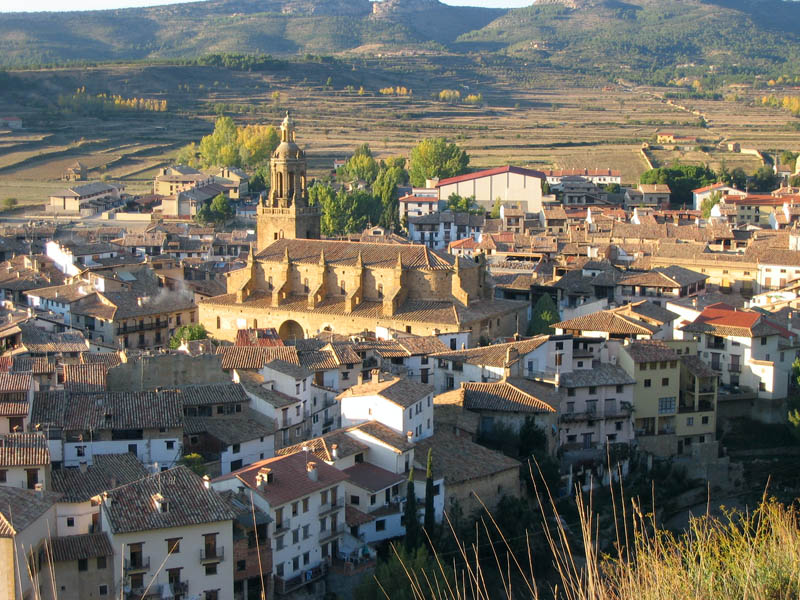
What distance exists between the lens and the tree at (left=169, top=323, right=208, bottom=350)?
141ft

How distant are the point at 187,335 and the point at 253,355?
382 inches

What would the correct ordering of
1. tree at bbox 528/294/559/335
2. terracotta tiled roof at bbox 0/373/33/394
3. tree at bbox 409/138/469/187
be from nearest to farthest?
terracotta tiled roof at bbox 0/373/33/394, tree at bbox 528/294/559/335, tree at bbox 409/138/469/187

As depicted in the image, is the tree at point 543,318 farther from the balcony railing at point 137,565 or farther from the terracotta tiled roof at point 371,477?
the balcony railing at point 137,565

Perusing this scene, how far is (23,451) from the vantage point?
941 inches

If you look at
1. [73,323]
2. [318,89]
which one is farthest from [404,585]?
[318,89]

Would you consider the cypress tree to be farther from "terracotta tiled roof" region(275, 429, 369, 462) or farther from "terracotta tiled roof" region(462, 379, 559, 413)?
"terracotta tiled roof" region(462, 379, 559, 413)

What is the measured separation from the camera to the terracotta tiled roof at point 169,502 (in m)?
21.8

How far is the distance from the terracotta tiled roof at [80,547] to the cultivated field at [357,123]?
71652mm

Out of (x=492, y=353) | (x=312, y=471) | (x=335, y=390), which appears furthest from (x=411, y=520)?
(x=492, y=353)

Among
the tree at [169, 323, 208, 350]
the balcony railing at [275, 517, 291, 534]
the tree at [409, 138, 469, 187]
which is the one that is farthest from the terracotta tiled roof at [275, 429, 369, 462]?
the tree at [409, 138, 469, 187]

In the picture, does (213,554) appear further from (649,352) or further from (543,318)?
(543,318)

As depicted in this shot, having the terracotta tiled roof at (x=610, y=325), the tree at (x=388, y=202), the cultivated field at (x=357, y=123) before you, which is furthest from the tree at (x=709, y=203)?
the terracotta tiled roof at (x=610, y=325)

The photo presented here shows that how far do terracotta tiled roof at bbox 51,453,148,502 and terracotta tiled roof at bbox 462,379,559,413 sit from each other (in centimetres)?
928

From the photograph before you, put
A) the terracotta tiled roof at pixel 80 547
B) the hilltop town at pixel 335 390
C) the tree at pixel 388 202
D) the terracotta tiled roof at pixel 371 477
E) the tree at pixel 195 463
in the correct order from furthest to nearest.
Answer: the tree at pixel 388 202
the tree at pixel 195 463
the terracotta tiled roof at pixel 371 477
the hilltop town at pixel 335 390
the terracotta tiled roof at pixel 80 547
